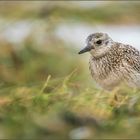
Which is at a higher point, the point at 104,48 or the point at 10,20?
the point at 10,20

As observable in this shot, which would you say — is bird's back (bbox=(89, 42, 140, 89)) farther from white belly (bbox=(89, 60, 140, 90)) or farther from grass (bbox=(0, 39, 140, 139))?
grass (bbox=(0, 39, 140, 139))

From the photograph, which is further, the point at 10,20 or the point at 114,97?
the point at 10,20

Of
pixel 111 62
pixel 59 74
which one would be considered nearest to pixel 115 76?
pixel 111 62

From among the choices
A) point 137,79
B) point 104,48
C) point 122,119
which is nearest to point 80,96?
point 122,119

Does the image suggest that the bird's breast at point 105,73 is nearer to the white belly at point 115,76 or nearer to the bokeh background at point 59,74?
the white belly at point 115,76

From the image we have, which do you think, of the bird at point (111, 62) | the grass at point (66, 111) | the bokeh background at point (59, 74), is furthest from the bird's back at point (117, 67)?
the grass at point (66, 111)

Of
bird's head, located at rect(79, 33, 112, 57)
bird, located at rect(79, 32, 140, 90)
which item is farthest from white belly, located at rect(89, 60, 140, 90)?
bird's head, located at rect(79, 33, 112, 57)

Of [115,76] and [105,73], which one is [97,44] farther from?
[115,76]

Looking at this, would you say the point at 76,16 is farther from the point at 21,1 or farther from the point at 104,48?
the point at 104,48
